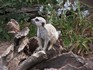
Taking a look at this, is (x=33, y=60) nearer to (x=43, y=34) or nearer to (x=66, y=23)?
(x=43, y=34)

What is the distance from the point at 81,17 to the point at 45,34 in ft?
6.36

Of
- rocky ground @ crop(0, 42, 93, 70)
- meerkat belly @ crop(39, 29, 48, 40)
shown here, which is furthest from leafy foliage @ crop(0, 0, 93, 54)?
rocky ground @ crop(0, 42, 93, 70)

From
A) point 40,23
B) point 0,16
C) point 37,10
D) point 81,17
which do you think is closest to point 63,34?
point 81,17

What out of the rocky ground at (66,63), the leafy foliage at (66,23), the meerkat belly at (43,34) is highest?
the meerkat belly at (43,34)

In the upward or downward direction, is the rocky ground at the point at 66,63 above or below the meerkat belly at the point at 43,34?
below

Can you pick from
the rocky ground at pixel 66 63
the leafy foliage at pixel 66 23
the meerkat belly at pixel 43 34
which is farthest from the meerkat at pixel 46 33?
the leafy foliage at pixel 66 23

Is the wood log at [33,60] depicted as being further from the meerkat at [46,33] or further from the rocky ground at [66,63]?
the meerkat at [46,33]

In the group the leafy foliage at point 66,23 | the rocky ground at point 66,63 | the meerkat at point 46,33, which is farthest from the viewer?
the leafy foliage at point 66,23

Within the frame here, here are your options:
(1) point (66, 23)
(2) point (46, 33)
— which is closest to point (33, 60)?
(2) point (46, 33)

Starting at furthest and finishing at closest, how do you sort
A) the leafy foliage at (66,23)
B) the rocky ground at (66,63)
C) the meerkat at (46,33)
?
1. the leafy foliage at (66,23)
2. the meerkat at (46,33)
3. the rocky ground at (66,63)

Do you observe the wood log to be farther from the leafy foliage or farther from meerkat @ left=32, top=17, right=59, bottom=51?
the leafy foliage

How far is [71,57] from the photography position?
9.09ft

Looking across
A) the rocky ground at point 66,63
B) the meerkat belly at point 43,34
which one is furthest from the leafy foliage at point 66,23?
the rocky ground at point 66,63

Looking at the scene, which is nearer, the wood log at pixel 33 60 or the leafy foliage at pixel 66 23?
the wood log at pixel 33 60
